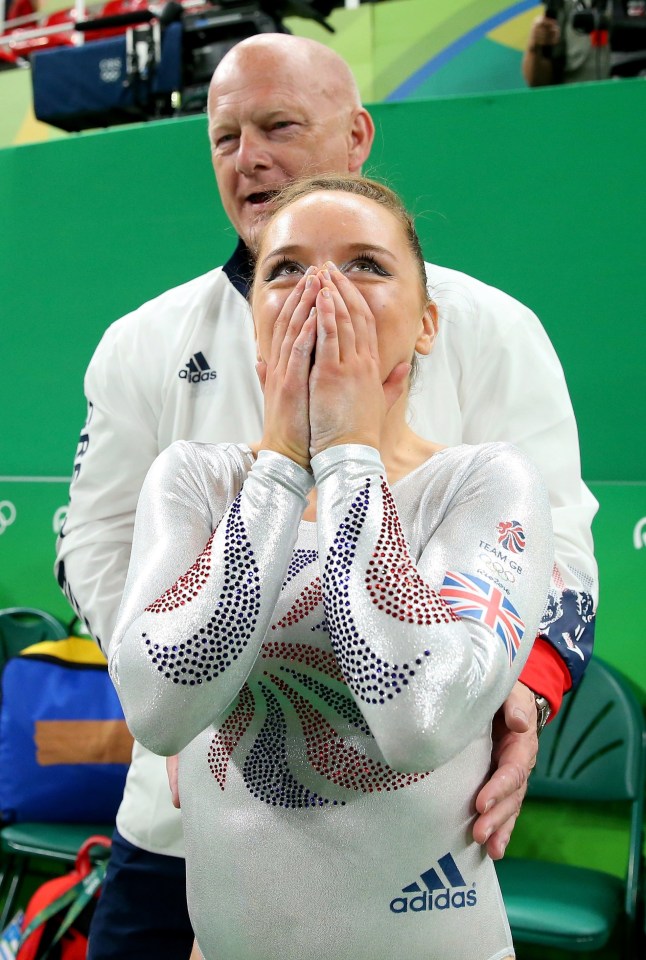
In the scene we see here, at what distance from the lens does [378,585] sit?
38.7 inches

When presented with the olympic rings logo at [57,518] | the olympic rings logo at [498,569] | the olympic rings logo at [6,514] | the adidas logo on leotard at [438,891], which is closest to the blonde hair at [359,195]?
the olympic rings logo at [498,569]

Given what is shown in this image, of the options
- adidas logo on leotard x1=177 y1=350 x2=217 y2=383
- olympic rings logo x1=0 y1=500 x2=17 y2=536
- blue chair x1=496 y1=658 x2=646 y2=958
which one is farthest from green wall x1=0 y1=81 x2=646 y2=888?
adidas logo on leotard x1=177 y1=350 x2=217 y2=383

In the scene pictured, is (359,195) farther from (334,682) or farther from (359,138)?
(359,138)

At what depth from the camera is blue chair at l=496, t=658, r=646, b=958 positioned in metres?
2.38

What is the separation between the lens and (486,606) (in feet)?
3.32

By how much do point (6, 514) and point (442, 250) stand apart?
1781 mm

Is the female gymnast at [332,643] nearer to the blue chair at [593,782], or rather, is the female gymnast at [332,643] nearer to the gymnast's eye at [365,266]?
the gymnast's eye at [365,266]

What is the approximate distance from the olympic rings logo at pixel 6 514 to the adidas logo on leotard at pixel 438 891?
2834 millimetres

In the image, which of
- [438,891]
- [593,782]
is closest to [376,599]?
[438,891]

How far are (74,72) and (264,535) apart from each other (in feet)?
13.7

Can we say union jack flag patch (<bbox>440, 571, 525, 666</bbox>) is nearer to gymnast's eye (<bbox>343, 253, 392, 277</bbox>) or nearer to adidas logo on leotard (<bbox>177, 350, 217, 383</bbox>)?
gymnast's eye (<bbox>343, 253, 392, 277</bbox>)

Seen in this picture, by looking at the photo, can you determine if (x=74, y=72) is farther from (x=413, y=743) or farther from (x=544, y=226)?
(x=413, y=743)

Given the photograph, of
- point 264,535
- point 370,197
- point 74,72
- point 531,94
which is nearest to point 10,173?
point 74,72

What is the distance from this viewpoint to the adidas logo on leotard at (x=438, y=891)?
1073 millimetres
